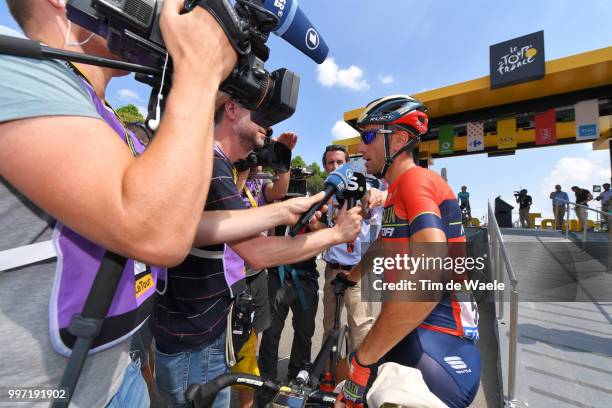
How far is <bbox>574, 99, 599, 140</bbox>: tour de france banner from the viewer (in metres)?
11.1

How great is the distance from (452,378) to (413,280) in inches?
23.2

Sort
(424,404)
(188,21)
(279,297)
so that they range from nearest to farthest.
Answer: (188,21) → (424,404) → (279,297)

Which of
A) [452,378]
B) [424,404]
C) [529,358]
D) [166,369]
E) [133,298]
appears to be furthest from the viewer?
[529,358]

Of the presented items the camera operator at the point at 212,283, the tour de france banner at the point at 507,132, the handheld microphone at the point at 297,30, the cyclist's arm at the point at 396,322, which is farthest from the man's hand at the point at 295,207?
the tour de france banner at the point at 507,132

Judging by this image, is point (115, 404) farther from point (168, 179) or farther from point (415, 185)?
point (415, 185)

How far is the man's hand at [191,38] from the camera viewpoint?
80 cm

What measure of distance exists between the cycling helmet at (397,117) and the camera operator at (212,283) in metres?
0.77

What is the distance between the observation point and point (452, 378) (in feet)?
5.62

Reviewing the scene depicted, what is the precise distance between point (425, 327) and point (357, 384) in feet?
1.84

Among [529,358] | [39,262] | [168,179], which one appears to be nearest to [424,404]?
[168,179]

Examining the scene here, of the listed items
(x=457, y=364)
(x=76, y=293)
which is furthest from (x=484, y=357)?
(x=76, y=293)

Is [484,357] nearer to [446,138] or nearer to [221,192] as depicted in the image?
[221,192]

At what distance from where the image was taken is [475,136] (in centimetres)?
1404

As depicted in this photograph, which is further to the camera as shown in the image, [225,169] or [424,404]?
[225,169]
